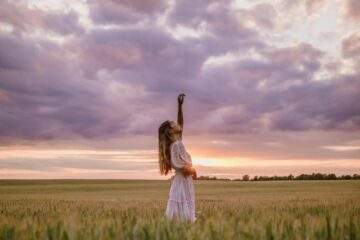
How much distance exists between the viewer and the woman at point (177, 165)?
8.62m

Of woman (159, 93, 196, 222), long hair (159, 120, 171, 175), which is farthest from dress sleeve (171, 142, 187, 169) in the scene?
long hair (159, 120, 171, 175)

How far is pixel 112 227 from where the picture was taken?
4652 millimetres

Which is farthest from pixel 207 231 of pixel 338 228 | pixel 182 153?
pixel 182 153

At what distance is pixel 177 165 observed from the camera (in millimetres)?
8625

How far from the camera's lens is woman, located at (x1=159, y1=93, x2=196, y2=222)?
8617mm

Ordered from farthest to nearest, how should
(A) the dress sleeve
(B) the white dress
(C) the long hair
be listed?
(B) the white dress
(C) the long hair
(A) the dress sleeve

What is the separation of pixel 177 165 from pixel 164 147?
40 centimetres

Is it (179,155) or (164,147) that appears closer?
(179,155)

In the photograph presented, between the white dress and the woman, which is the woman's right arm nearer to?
the woman

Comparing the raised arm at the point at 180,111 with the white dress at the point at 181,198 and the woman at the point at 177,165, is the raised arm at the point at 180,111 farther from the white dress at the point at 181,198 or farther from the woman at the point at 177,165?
the white dress at the point at 181,198

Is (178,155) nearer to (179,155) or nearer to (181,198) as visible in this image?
(179,155)

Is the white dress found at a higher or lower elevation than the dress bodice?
lower

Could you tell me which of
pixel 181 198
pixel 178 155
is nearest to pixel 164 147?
pixel 178 155

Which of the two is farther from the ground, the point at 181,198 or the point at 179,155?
the point at 179,155
